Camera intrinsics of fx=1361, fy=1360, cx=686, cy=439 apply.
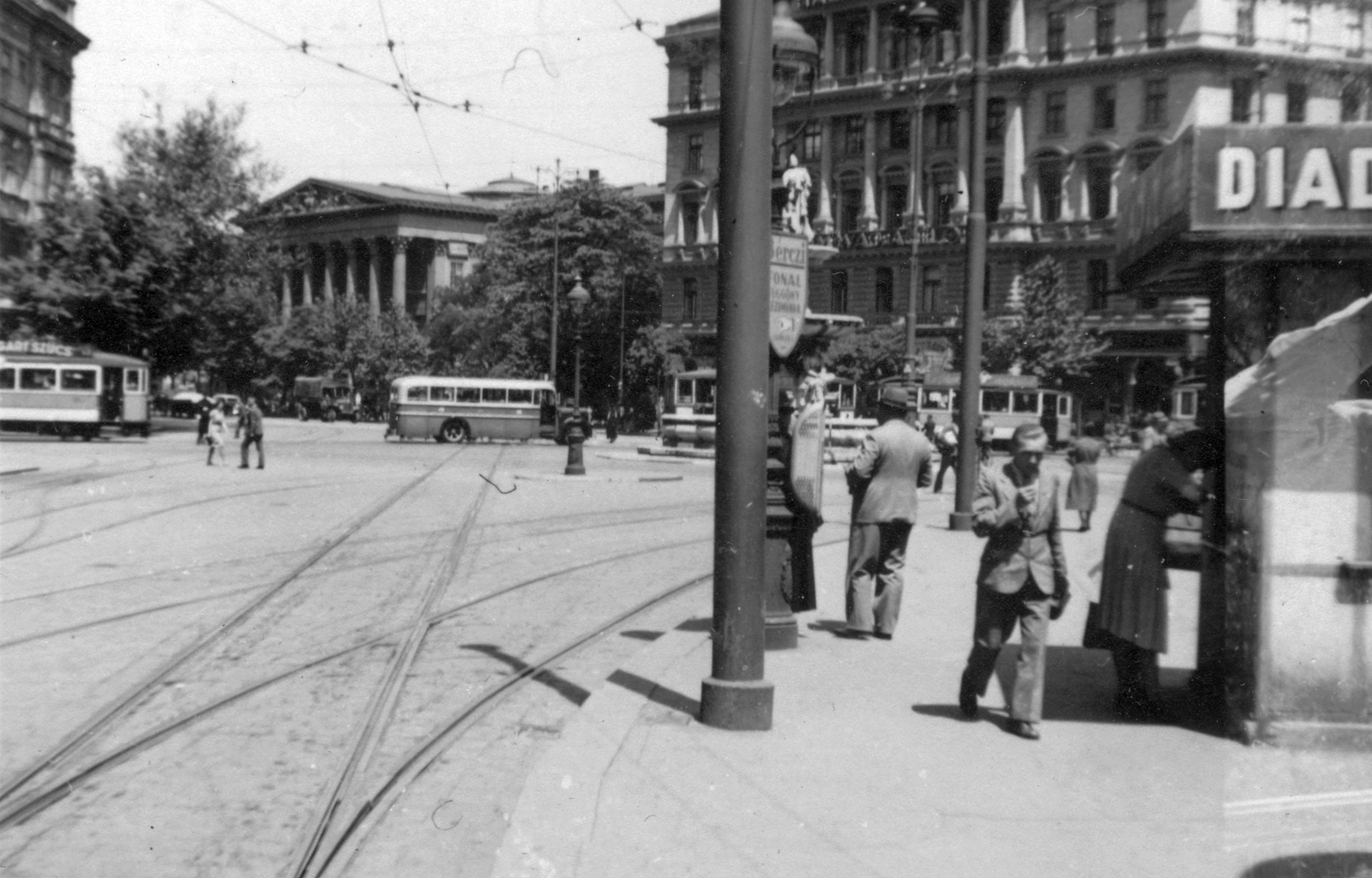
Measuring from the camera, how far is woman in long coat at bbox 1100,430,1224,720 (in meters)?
6.51

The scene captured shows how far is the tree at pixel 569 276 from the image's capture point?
62156mm

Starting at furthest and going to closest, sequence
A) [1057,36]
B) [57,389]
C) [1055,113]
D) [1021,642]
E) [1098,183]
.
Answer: [1098,183] → [1055,113] → [1057,36] → [57,389] → [1021,642]

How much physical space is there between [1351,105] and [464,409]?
3885 cm

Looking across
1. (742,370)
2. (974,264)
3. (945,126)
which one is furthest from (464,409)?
(742,370)

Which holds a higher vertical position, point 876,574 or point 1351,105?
point 1351,105

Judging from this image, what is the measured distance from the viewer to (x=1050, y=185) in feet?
155

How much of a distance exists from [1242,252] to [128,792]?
17.2 ft

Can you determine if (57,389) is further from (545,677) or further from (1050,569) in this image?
(1050,569)

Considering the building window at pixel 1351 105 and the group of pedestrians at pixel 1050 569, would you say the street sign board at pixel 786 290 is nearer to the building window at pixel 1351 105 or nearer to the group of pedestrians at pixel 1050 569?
the group of pedestrians at pixel 1050 569

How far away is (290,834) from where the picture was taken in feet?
16.4

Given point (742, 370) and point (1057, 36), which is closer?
point (742, 370)

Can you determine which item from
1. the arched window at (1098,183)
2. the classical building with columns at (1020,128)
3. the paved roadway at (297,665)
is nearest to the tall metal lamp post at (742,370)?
the paved roadway at (297,665)

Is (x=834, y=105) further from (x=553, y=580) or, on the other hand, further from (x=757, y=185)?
(x=757, y=185)

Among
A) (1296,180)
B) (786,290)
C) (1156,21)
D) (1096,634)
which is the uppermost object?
(1156,21)
